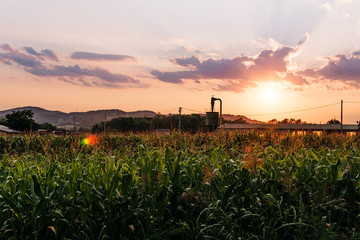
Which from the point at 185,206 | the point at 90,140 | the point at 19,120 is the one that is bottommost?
the point at 185,206

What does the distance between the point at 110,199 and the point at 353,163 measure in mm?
4212

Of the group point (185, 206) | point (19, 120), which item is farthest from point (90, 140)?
point (19, 120)

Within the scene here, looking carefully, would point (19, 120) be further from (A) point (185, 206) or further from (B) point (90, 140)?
(A) point (185, 206)

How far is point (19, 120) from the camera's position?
78438mm

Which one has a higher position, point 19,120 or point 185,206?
point 19,120

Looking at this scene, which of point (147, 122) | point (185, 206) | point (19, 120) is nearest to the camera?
point (185, 206)

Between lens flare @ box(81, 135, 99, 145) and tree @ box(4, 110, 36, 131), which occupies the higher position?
tree @ box(4, 110, 36, 131)

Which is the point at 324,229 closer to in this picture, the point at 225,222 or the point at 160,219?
the point at 225,222

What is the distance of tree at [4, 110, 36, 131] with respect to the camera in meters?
78.1

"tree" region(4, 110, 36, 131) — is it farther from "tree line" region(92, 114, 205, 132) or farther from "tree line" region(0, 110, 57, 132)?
"tree line" region(92, 114, 205, 132)

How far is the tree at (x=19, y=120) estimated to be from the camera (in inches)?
3076

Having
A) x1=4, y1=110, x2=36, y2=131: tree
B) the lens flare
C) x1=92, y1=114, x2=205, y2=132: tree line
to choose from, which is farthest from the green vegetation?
x1=4, y1=110, x2=36, y2=131: tree

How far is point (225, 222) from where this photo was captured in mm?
4059

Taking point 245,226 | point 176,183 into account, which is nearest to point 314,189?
point 245,226
